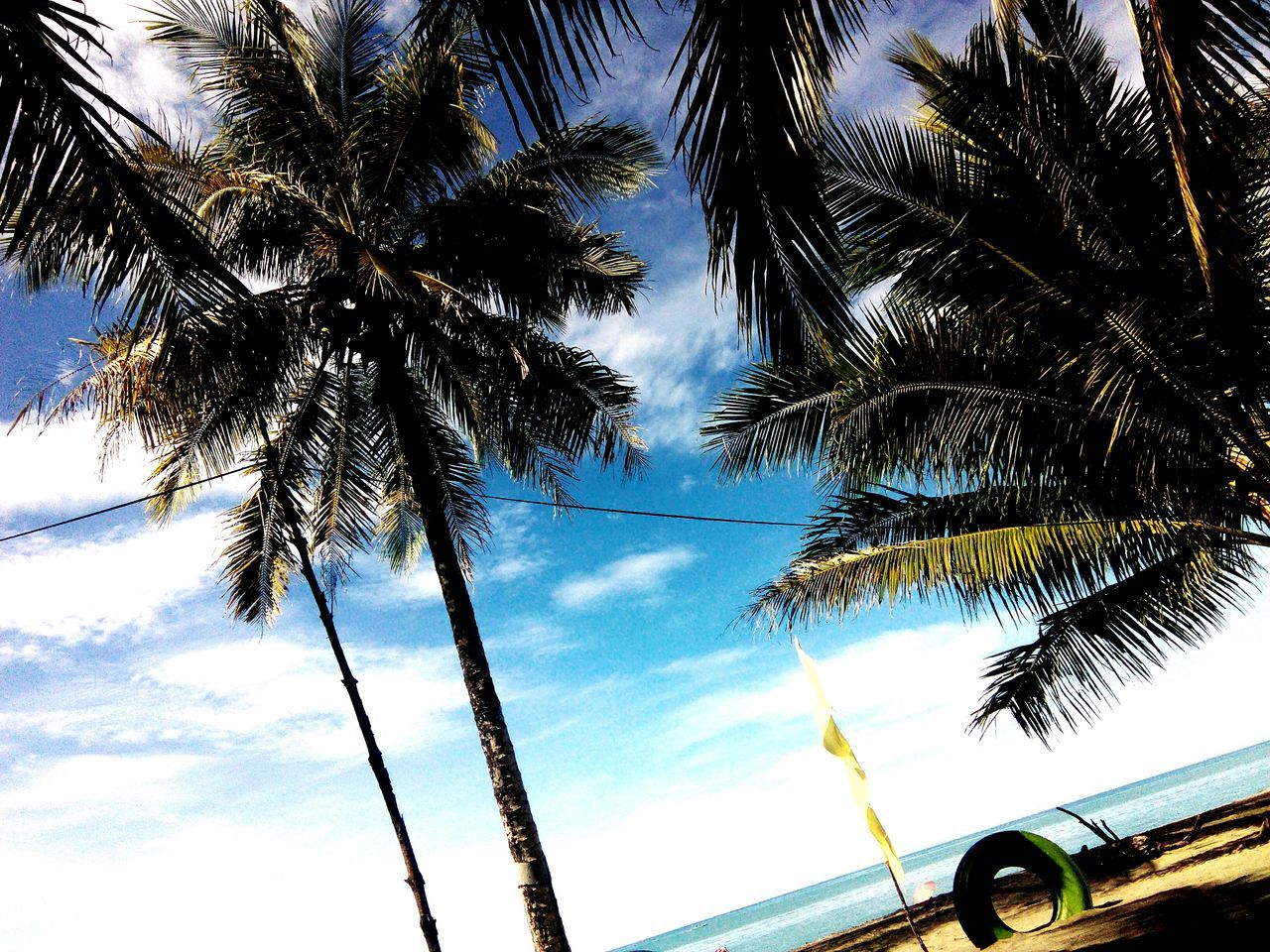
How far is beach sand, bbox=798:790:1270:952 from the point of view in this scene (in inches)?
58.7

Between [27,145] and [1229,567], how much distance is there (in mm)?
9252

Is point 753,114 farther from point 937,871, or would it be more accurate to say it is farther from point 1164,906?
point 937,871

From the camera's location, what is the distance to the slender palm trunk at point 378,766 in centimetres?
827

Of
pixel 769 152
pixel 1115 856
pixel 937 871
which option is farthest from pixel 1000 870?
pixel 937 871

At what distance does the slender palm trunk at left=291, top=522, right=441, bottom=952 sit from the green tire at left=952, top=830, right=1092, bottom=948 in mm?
5973

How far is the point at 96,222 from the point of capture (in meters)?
2.46

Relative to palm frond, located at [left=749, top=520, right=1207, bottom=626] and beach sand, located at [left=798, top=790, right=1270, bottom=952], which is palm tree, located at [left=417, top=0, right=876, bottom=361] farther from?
palm frond, located at [left=749, top=520, right=1207, bottom=626]

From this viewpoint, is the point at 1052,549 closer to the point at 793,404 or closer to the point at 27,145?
the point at 793,404

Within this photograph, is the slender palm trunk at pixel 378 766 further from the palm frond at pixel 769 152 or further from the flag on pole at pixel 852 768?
the palm frond at pixel 769 152

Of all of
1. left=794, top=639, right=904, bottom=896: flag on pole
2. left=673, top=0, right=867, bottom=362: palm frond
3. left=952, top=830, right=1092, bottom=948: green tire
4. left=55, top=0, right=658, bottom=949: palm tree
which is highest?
left=55, top=0, right=658, bottom=949: palm tree

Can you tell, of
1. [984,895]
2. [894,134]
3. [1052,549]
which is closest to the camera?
[984,895]

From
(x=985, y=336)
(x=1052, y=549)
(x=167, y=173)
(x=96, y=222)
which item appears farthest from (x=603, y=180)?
(x=96, y=222)

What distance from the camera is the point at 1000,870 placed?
4.37 metres

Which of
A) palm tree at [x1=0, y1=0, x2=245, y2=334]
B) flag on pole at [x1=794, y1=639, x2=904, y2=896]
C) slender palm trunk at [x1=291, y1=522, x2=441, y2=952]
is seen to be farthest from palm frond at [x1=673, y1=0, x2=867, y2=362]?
slender palm trunk at [x1=291, y1=522, x2=441, y2=952]
